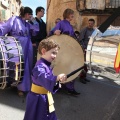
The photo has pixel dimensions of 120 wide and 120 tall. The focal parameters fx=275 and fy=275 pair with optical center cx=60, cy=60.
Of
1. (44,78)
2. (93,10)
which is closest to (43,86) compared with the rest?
(44,78)

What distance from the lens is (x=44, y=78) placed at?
7.57 feet

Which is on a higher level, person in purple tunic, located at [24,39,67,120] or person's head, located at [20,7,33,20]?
person's head, located at [20,7,33,20]

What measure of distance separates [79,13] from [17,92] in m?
11.6

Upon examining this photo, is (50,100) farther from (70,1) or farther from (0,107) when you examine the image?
(70,1)

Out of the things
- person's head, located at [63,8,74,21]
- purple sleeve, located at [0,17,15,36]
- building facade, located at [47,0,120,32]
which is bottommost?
purple sleeve, located at [0,17,15,36]

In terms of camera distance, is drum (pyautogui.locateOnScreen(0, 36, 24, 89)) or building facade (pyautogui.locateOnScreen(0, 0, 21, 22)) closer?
drum (pyautogui.locateOnScreen(0, 36, 24, 89))

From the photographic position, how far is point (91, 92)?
5027mm

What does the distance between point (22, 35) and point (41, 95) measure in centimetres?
207

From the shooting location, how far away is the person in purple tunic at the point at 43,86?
7.64 feet

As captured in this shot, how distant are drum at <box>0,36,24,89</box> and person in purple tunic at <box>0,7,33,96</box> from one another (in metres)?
0.14

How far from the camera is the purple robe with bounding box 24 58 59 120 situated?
231 cm

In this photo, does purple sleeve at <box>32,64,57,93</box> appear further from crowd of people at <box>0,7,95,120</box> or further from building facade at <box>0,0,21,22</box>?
building facade at <box>0,0,21,22</box>

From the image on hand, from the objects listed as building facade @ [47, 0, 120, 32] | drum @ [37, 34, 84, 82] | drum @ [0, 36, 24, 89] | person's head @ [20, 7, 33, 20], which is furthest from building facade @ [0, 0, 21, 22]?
drum @ [37, 34, 84, 82]

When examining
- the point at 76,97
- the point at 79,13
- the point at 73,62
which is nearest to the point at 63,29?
the point at 73,62
